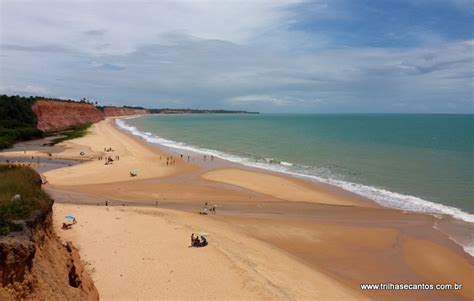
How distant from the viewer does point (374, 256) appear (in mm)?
17812

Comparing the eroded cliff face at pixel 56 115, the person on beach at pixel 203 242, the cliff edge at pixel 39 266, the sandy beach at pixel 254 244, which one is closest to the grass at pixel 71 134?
the eroded cliff face at pixel 56 115

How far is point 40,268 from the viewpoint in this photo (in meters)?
9.62

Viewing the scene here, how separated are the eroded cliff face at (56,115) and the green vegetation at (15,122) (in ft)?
27.7

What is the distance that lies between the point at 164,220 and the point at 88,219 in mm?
3939

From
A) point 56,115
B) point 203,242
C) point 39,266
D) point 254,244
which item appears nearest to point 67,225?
point 203,242

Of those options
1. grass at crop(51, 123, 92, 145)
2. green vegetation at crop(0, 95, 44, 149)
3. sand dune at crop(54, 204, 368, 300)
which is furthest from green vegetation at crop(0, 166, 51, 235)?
grass at crop(51, 123, 92, 145)

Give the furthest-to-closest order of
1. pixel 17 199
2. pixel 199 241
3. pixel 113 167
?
1. pixel 113 167
2. pixel 199 241
3. pixel 17 199

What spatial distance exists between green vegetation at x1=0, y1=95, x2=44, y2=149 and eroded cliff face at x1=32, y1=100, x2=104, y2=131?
845 centimetres

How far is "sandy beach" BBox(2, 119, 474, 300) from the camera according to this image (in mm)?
13680

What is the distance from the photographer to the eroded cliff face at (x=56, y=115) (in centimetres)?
8776

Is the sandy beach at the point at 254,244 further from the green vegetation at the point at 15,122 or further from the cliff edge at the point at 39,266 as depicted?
the green vegetation at the point at 15,122

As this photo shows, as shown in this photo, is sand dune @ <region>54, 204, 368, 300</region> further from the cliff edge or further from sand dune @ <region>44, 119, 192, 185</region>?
sand dune @ <region>44, 119, 192, 185</region>

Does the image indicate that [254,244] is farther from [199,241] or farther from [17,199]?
[17,199]

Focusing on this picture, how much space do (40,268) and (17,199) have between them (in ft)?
7.26
